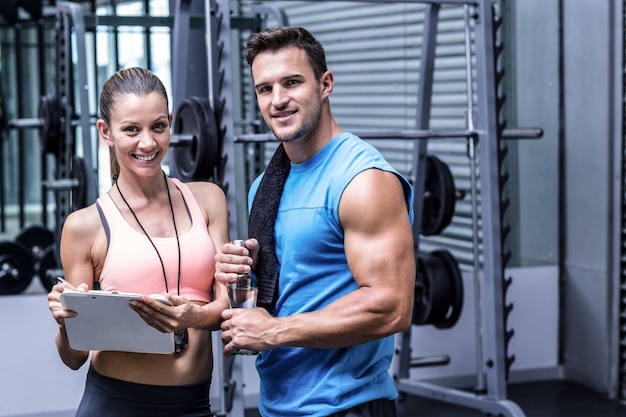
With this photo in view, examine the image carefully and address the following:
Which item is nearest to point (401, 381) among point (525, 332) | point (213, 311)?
point (525, 332)

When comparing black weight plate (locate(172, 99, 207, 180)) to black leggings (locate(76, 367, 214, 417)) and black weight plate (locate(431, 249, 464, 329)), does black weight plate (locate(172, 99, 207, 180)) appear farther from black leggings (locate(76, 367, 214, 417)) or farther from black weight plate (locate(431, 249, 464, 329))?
black leggings (locate(76, 367, 214, 417))

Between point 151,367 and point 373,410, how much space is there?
0.45m

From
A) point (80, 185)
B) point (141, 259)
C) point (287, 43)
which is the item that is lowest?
point (141, 259)

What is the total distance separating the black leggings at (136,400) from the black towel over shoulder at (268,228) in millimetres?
256

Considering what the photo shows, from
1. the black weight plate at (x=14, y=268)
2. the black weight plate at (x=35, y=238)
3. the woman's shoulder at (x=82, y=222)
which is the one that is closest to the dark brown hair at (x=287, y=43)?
the woman's shoulder at (x=82, y=222)

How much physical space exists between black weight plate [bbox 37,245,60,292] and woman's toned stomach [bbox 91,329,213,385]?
2999 millimetres

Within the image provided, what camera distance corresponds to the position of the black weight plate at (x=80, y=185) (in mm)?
4341

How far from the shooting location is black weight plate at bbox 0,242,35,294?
4.57m

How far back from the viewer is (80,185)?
437 cm

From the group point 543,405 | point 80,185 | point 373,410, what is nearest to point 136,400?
point 373,410

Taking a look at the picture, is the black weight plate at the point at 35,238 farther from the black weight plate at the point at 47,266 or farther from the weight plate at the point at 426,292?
the weight plate at the point at 426,292

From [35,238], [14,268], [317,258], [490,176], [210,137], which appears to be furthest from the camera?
[35,238]

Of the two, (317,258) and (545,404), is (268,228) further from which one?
(545,404)

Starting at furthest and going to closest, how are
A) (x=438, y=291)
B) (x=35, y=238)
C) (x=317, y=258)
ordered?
1. (x=35, y=238)
2. (x=438, y=291)
3. (x=317, y=258)
